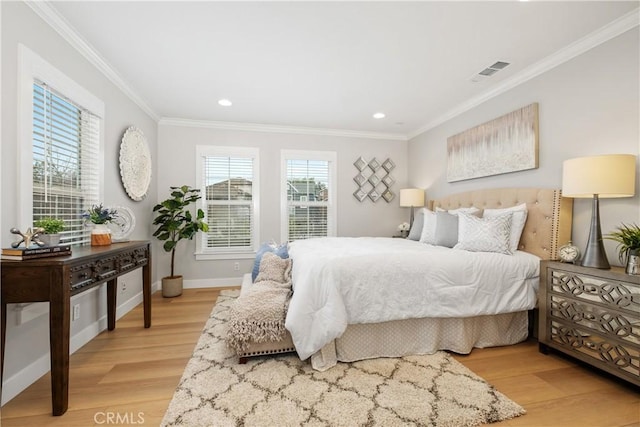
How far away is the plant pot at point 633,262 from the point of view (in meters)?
1.72

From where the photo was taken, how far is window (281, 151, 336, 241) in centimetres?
459

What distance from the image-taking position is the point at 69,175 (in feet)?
7.59

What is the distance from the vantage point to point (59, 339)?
4.99 ft

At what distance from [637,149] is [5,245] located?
4.12m

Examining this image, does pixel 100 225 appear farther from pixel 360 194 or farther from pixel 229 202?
pixel 360 194

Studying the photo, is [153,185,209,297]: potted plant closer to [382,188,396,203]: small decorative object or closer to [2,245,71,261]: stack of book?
[2,245,71,261]: stack of book

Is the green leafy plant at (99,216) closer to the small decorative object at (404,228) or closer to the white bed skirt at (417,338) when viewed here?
the white bed skirt at (417,338)

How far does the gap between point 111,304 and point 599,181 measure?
13.2 ft

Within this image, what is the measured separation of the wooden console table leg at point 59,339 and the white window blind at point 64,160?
2.52 ft

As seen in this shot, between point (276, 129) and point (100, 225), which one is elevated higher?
point (276, 129)

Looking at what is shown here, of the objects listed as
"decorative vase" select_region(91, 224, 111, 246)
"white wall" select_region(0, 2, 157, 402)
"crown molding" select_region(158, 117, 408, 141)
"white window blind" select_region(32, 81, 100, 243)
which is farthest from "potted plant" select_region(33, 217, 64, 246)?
"crown molding" select_region(158, 117, 408, 141)

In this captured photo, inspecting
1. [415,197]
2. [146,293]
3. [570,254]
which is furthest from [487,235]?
[146,293]

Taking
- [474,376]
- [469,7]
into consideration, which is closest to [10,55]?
[469,7]

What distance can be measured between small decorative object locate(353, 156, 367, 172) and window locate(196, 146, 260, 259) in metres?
1.64
